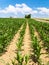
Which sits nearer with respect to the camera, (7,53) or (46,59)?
(46,59)

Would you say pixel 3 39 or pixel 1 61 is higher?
pixel 3 39

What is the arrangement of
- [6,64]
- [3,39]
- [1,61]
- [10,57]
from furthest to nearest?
[3,39]
[10,57]
[1,61]
[6,64]

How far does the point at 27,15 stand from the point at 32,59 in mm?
80128

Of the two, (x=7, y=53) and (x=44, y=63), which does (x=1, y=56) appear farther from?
(x=44, y=63)

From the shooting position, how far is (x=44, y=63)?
6801mm

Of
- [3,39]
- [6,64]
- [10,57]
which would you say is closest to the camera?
[6,64]

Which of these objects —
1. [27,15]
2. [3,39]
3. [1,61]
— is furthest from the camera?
[27,15]

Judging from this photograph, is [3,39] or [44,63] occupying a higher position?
[3,39]

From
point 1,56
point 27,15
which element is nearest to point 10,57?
point 1,56

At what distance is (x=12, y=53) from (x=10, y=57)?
73 cm

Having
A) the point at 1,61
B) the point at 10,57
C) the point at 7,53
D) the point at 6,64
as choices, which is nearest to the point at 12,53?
the point at 7,53

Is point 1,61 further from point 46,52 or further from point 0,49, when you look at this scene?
point 46,52

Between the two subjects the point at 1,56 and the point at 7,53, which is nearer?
the point at 1,56

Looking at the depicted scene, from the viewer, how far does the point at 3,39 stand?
8875 millimetres
